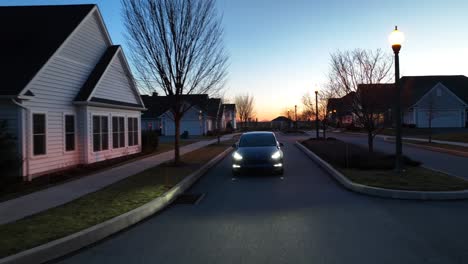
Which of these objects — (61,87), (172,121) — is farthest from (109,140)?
(172,121)

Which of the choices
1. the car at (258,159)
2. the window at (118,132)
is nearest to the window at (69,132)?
the window at (118,132)

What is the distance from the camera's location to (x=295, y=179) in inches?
523

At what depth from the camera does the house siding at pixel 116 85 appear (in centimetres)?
1822

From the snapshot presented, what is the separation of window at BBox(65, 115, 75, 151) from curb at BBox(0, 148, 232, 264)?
7538 mm

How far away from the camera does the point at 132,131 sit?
73.2 feet

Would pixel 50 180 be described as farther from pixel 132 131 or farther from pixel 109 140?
pixel 132 131

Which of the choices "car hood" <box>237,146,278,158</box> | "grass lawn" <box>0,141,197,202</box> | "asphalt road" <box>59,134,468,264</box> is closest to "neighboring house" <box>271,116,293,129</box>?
"grass lawn" <box>0,141,197,202</box>

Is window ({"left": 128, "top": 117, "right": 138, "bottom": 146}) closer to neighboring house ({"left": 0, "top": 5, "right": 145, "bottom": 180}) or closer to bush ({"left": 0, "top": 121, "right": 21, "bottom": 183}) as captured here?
neighboring house ({"left": 0, "top": 5, "right": 145, "bottom": 180})

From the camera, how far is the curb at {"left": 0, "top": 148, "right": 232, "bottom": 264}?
547 cm

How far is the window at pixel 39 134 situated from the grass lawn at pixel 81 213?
3.48m

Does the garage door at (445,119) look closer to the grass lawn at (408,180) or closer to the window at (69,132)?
the grass lawn at (408,180)

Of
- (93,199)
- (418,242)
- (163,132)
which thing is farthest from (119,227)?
A: (163,132)

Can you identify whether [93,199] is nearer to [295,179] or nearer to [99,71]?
[295,179]

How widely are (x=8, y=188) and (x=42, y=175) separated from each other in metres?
2.28
